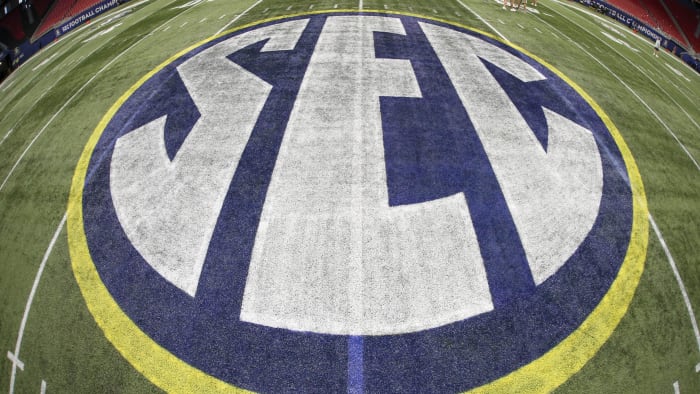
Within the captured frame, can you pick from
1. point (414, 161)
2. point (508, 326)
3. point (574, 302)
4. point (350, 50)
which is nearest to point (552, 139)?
point (414, 161)

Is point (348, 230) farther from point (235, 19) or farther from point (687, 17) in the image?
point (687, 17)

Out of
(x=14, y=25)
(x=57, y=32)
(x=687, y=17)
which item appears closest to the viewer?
(x=57, y=32)

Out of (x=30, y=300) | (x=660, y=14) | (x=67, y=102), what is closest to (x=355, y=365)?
(x=30, y=300)

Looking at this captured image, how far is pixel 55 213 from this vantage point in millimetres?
10883

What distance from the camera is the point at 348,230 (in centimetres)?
917

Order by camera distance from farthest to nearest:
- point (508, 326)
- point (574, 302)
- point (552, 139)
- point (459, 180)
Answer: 1. point (552, 139)
2. point (459, 180)
3. point (574, 302)
4. point (508, 326)

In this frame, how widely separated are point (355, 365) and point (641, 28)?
40056 millimetres

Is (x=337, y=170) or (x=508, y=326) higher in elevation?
(x=337, y=170)

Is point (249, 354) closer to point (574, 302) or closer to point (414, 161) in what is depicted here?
point (414, 161)

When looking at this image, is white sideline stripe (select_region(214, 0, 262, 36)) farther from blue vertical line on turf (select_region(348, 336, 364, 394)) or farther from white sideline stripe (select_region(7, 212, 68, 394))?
blue vertical line on turf (select_region(348, 336, 364, 394))

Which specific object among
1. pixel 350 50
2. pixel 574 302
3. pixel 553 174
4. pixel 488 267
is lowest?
pixel 574 302

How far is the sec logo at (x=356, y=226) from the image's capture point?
7527 millimetres

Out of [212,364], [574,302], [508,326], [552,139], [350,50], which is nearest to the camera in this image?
[212,364]

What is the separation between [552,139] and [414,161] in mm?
5074
